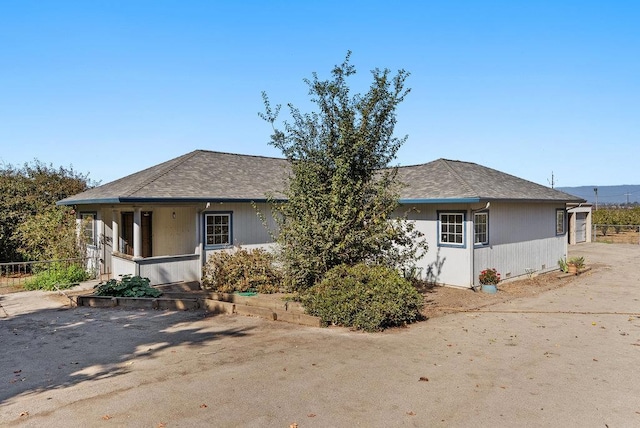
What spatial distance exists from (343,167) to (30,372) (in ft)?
22.8

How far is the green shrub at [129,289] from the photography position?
11.8 metres

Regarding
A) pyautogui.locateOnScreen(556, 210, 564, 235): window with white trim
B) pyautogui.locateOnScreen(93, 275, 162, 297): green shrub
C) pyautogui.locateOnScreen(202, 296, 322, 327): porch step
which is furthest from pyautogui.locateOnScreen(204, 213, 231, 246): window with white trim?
pyautogui.locateOnScreen(556, 210, 564, 235): window with white trim

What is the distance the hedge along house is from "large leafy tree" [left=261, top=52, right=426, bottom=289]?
13.3 feet

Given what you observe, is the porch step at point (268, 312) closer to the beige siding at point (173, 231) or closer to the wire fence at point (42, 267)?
the beige siding at point (173, 231)

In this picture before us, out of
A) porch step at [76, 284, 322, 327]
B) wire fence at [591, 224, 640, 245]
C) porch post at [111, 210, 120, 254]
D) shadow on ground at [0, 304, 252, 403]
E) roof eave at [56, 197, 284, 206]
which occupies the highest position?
roof eave at [56, 197, 284, 206]

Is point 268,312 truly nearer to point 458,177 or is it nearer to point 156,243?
point 156,243

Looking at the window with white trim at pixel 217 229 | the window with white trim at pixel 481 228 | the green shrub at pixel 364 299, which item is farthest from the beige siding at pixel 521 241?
the window with white trim at pixel 217 229

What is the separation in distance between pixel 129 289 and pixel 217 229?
348 cm

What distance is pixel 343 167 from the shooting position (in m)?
9.62

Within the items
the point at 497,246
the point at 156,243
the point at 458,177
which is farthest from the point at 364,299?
the point at 156,243

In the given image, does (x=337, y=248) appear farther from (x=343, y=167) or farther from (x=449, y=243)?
(x=449, y=243)

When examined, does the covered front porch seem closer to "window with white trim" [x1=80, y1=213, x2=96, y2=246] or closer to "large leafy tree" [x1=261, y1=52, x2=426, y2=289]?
"window with white trim" [x1=80, y1=213, x2=96, y2=246]

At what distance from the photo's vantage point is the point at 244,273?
1300cm

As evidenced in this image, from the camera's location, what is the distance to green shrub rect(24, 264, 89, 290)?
14078 millimetres
